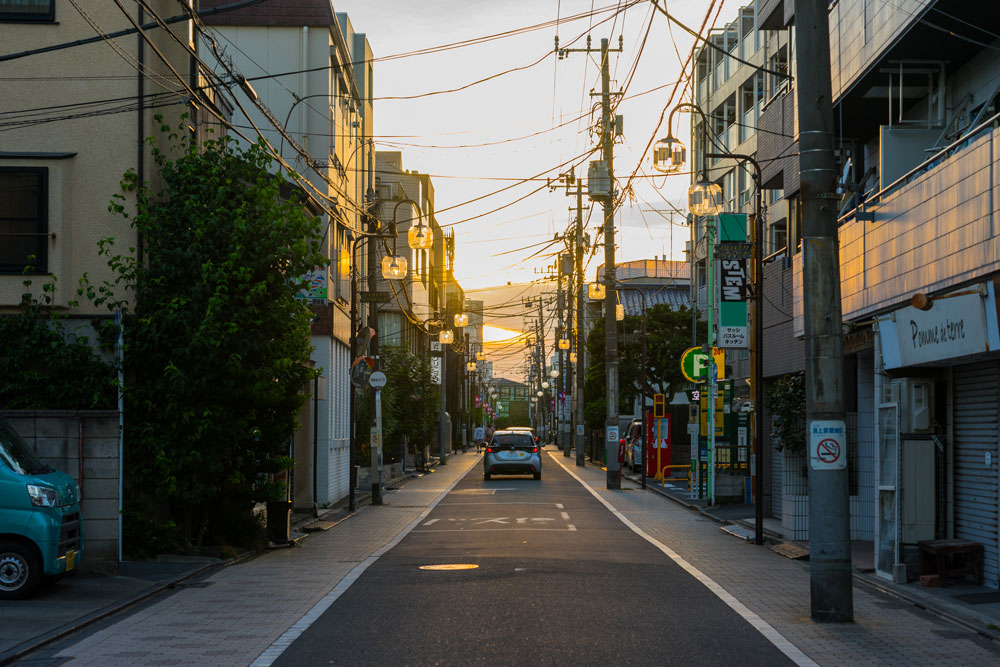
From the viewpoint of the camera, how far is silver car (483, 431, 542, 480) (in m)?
40.7

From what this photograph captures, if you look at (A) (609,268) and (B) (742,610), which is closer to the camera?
(B) (742,610)

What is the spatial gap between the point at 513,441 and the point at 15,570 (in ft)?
96.9

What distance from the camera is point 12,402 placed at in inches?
608

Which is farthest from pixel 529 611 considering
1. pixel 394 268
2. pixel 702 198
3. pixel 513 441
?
pixel 513 441

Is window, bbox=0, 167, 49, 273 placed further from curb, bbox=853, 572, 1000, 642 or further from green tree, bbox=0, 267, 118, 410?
curb, bbox=853, 572, 1000, 642

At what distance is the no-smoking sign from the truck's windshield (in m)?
8.50

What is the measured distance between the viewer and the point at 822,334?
1142 centimetres

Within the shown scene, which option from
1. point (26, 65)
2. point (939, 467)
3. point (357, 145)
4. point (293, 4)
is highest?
point (293, 4)

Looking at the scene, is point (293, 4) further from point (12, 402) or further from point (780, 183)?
point (12, 402)

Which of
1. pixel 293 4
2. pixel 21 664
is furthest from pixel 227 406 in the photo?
pixel 293 4

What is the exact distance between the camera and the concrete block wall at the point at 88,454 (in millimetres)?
14750

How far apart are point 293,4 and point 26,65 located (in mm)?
17812

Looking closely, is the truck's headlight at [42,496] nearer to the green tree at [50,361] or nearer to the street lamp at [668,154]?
the green tree at [50,361]

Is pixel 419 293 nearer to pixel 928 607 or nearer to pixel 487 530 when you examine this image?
pixel 487 530
